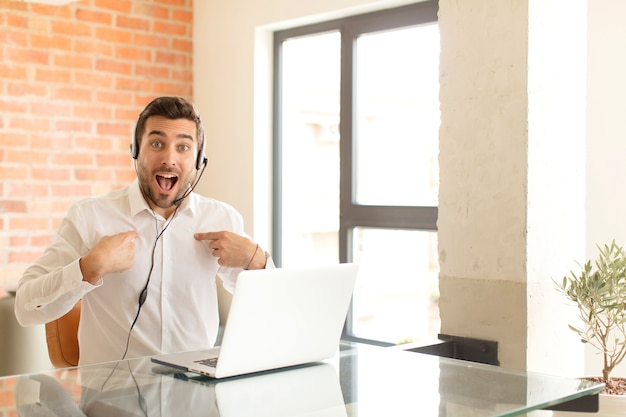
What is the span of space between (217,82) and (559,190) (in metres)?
2.43

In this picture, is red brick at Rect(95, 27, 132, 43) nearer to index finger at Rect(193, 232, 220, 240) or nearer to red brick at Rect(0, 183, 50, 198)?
red brick at Rect(0, 183, 50, 198)

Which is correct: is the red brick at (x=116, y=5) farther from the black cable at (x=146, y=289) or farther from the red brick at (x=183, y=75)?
the black cable at (x=146, y=289)

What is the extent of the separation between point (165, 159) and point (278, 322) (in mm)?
963

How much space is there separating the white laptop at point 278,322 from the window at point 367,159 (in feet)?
6.44

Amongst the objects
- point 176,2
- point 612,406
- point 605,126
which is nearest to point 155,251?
point 612,406

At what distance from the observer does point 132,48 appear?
4.42 meters

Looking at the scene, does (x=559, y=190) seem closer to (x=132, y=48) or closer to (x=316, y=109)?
(x=316, y=109)

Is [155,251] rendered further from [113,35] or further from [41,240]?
[113,35]

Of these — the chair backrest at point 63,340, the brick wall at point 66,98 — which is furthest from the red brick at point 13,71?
the chair backrest at point 63,340

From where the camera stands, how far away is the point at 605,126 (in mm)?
2979

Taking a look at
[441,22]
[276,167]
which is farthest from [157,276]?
[276,167]

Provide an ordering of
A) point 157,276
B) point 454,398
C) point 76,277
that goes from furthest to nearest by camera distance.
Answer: point 157,276, point 76,277, point 454,398

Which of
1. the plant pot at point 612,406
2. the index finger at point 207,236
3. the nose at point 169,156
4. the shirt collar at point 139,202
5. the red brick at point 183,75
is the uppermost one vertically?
the red brick at point 183,75

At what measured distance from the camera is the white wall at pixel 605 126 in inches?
116
